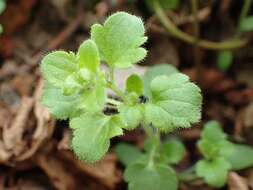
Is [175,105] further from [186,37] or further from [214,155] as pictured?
[186,37]

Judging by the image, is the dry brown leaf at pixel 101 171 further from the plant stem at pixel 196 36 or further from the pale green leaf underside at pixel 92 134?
the plant stem at pixel 196 36

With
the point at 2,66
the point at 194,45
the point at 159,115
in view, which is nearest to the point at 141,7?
the point at 194,45

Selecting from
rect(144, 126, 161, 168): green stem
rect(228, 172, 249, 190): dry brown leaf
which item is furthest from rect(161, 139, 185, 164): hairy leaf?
rect(228, 172, 249, 190): dry brown leaf

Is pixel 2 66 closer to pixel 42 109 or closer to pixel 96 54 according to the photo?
pixel 42 109

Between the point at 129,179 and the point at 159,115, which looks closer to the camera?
the point at 159,115

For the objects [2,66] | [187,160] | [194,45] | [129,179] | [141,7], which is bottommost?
[129,179]

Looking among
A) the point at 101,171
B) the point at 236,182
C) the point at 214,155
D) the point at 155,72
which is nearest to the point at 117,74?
the point at 155,72

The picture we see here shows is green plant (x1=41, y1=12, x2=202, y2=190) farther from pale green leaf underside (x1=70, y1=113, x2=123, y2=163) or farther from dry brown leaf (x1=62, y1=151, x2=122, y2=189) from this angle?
dry brown leaf (x1=62, y1=151, x2=122, y2=189)
